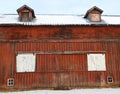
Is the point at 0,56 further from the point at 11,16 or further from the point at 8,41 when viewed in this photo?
the point at 11,16

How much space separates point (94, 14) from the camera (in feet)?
87.0

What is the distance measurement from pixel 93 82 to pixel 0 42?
9338mm

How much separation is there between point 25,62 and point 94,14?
8.60 metres

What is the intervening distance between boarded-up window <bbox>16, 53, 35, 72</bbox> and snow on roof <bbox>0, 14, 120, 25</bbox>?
3140 mm

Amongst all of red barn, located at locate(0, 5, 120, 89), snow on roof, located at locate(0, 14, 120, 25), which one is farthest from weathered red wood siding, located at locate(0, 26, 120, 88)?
snow on roof, located at locate(0, 14, 120, 25)

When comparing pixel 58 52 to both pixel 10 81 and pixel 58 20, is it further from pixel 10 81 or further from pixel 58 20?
pixel 10 81

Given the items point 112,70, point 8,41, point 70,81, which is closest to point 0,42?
point 8,41

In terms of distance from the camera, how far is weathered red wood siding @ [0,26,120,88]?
23.7 metres

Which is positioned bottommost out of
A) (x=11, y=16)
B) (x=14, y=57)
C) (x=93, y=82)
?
(x=93, y=82)

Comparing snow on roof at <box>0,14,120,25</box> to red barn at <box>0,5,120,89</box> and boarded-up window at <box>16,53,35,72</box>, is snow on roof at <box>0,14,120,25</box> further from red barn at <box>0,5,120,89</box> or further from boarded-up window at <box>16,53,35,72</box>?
boarded-up window at <box>16,53,35,72</box>

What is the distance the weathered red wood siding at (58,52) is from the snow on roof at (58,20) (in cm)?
47

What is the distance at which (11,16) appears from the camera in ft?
91.1

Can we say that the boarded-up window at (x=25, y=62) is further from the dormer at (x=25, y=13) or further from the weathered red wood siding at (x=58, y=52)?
the dormer at (x=25, y=13)

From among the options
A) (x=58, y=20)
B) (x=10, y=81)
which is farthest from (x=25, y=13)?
(x=10, y=81)
